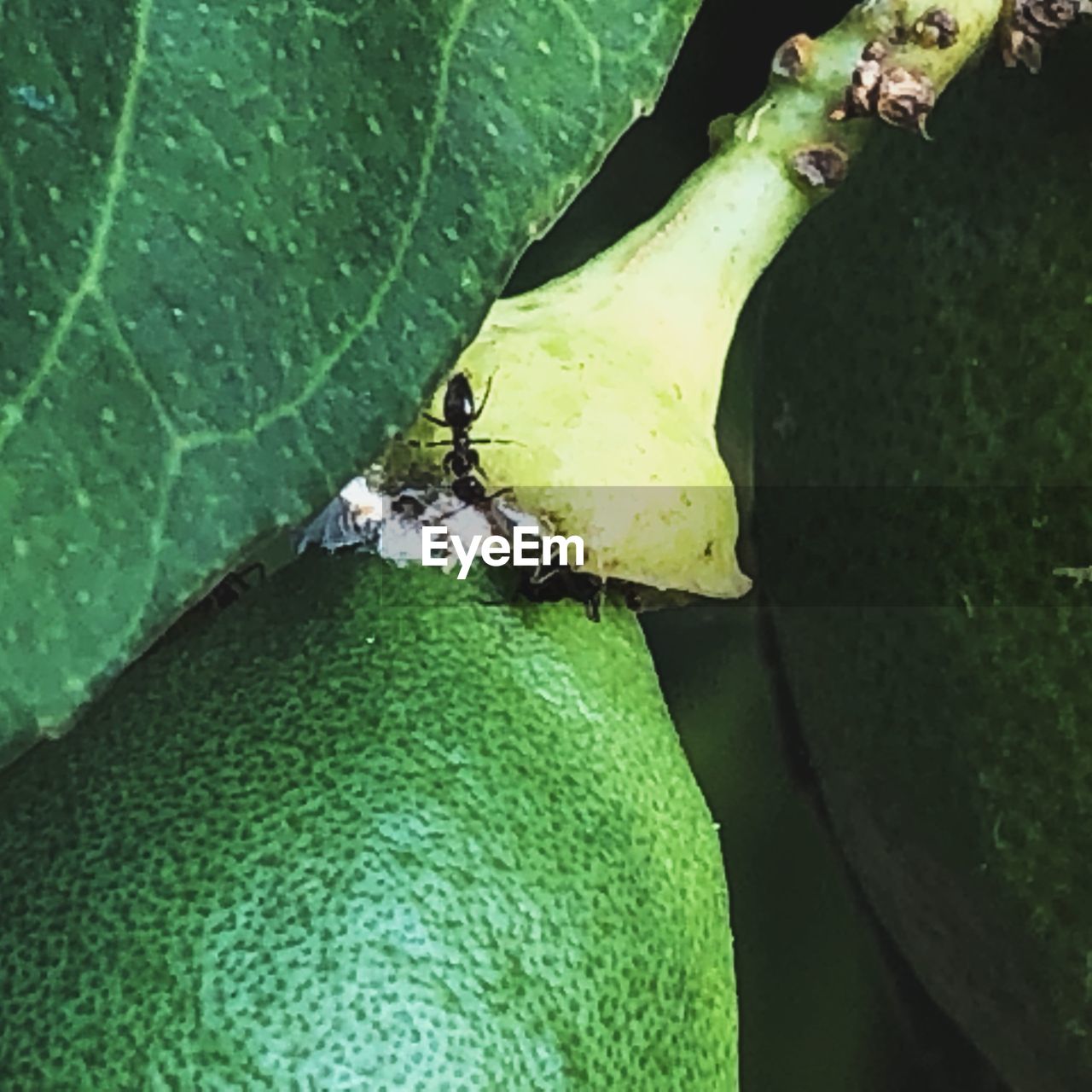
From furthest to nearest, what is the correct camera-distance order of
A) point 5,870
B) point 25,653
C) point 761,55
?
point 761,55, point 5,870, point 25,653

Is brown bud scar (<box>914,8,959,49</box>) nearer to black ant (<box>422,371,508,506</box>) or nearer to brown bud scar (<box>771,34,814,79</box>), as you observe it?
brown bud scar (<box>771,34,814,79</box>)

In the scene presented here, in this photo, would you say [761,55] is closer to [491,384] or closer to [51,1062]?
[491,384]

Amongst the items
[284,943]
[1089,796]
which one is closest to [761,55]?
[1089,796]

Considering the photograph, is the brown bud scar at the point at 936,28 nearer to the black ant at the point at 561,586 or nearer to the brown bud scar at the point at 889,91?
the brown bud scar at the point at 889,91

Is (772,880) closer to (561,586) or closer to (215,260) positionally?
(561,586)

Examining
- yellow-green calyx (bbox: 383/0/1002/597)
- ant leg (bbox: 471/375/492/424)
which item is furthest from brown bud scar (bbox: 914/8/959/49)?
ant leg (bbox: 471/375/492/424)

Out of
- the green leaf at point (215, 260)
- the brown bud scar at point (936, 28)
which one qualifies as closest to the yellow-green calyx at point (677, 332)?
the brown bud scar at point (936, 28)
